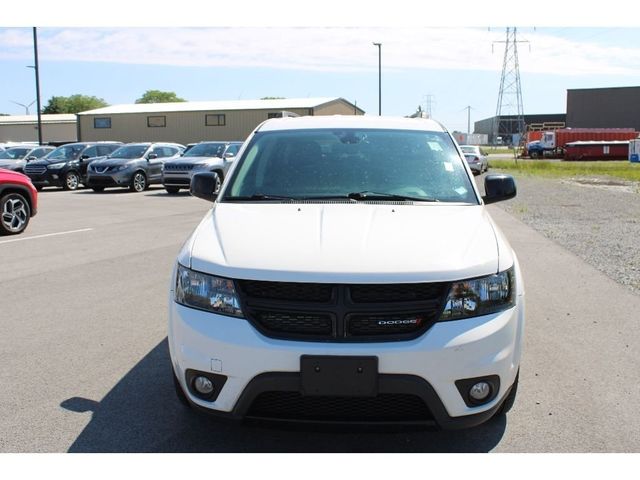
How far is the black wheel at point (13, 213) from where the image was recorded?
37.4ft

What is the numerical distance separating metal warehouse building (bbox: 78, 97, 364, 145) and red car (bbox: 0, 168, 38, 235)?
1664 inches

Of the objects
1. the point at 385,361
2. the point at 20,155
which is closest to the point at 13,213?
the point at 385,361

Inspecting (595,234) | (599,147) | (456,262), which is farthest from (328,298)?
(599,147)

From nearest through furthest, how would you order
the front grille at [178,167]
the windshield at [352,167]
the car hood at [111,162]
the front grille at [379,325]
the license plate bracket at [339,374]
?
the license plate bracket at [339,374], the front grille at [379,325], the windshield at [352,167], the front grille at [178,167], the car hood at [111,162]

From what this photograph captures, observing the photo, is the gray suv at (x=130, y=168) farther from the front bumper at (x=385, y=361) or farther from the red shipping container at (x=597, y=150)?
the red shipping container at (x=597, y=150)

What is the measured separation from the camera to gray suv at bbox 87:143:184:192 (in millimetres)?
22172

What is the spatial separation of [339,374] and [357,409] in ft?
0.72

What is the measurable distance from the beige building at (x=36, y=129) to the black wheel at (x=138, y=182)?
59.4m

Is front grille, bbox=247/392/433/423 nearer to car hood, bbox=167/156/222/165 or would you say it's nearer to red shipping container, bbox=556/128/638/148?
car hood, bbox=167/156/222/165

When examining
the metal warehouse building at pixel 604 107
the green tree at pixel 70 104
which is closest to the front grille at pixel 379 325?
the metal warehouse building at pixel 604 107

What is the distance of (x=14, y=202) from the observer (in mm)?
11570

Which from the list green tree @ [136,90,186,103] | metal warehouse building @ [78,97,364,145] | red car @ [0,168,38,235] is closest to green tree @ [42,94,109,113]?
green tree @ [136,90,186,103]

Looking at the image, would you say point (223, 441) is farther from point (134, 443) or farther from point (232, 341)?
point (232, 341)

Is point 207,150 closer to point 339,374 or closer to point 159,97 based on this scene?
point 339,374
